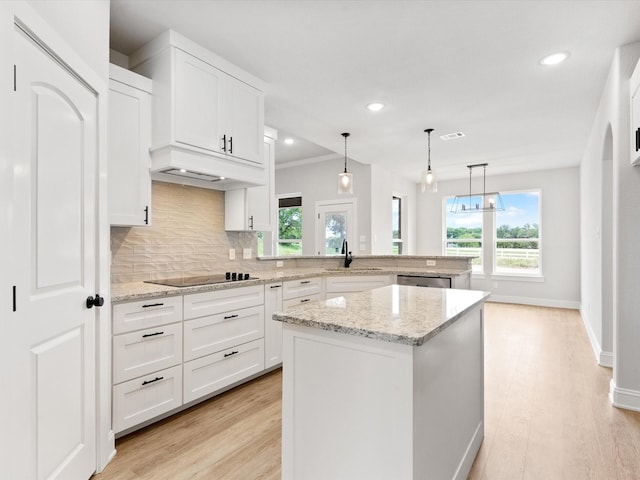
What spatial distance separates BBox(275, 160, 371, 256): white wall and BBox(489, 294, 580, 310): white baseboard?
3.18m

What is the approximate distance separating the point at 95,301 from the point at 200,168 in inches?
47.0

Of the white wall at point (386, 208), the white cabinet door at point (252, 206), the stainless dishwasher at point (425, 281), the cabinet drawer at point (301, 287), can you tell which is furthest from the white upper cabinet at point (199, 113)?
the white wall at point (386, 208)

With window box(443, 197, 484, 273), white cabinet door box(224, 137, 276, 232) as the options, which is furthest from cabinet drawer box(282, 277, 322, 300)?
window box(443, 197, 484, 273)

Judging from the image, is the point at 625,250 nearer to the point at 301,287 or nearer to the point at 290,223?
the point at 301,287

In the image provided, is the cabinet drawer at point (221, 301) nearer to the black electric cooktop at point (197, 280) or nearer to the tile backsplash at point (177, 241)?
the black electric cooktop at point (197, 280)

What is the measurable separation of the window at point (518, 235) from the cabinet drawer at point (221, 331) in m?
5.93

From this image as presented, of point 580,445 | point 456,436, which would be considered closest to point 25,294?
point 456,436

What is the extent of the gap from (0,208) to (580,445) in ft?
10.2

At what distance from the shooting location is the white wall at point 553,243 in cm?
640

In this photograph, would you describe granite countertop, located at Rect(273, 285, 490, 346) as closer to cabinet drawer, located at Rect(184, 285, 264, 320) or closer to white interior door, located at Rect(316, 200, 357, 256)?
cabinet drawer, located at Rect(184, 285, 264, 320)

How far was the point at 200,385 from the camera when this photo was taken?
2531 millimetres

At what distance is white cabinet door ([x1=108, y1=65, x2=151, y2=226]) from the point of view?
7.47 feet

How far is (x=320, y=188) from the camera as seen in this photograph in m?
6.44

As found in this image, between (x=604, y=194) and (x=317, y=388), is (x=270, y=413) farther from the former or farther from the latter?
(x=604, y=194)
